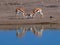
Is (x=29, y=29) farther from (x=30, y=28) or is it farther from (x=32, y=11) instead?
(x=32, y=11)

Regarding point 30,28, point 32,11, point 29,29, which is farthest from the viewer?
point 32,11

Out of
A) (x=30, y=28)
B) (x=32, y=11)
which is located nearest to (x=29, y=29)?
(x=30, y=28)

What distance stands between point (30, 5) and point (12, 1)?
3.65 ft

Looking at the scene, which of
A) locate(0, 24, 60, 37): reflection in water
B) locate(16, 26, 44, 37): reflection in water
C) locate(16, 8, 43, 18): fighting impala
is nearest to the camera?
locate(16, 26, 44, 37): reflection in water

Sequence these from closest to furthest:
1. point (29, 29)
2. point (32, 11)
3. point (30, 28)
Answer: point (29, 29) → point (30, 28) → point (32, 11)

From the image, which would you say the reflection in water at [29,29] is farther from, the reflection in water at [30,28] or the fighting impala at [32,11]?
the fighting impala at [32,11]

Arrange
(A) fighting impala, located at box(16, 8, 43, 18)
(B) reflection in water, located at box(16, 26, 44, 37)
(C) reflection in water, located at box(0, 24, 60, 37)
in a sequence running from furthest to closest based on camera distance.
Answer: (A) fighting impala, located at box(16, 8, 43, 18) < (C) reflection in water, located at box(0, 24, 60, 37) < (B) reflection in water, located at box(16, 26, 44, 37)

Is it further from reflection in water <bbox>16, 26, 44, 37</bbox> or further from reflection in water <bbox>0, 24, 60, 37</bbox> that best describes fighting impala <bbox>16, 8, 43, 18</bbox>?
reflection in water <bbox>16, 26, 44, 37</bbox>

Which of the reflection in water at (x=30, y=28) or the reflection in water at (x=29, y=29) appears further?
the reflection in water at (x=30, y=28)

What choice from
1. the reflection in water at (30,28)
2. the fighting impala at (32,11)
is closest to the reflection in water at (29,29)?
the reflection in water at (30,28)

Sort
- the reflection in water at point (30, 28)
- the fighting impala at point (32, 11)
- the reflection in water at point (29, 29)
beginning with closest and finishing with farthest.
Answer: the reflection in water at point (29, 29) → the reflection in water at point (30, 28) → the fighting impala at point (32, 11)

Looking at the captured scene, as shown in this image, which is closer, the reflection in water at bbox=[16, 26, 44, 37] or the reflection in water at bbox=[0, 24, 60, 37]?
the reflection in water at bbox=[16, 26, 44, 37]

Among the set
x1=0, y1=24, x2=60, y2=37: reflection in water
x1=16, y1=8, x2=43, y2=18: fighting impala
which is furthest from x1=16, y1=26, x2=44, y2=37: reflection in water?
x1=16, y1=8, x2=43, y2=18: fighting impala

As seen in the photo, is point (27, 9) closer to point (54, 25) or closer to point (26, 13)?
point (26, 13)
